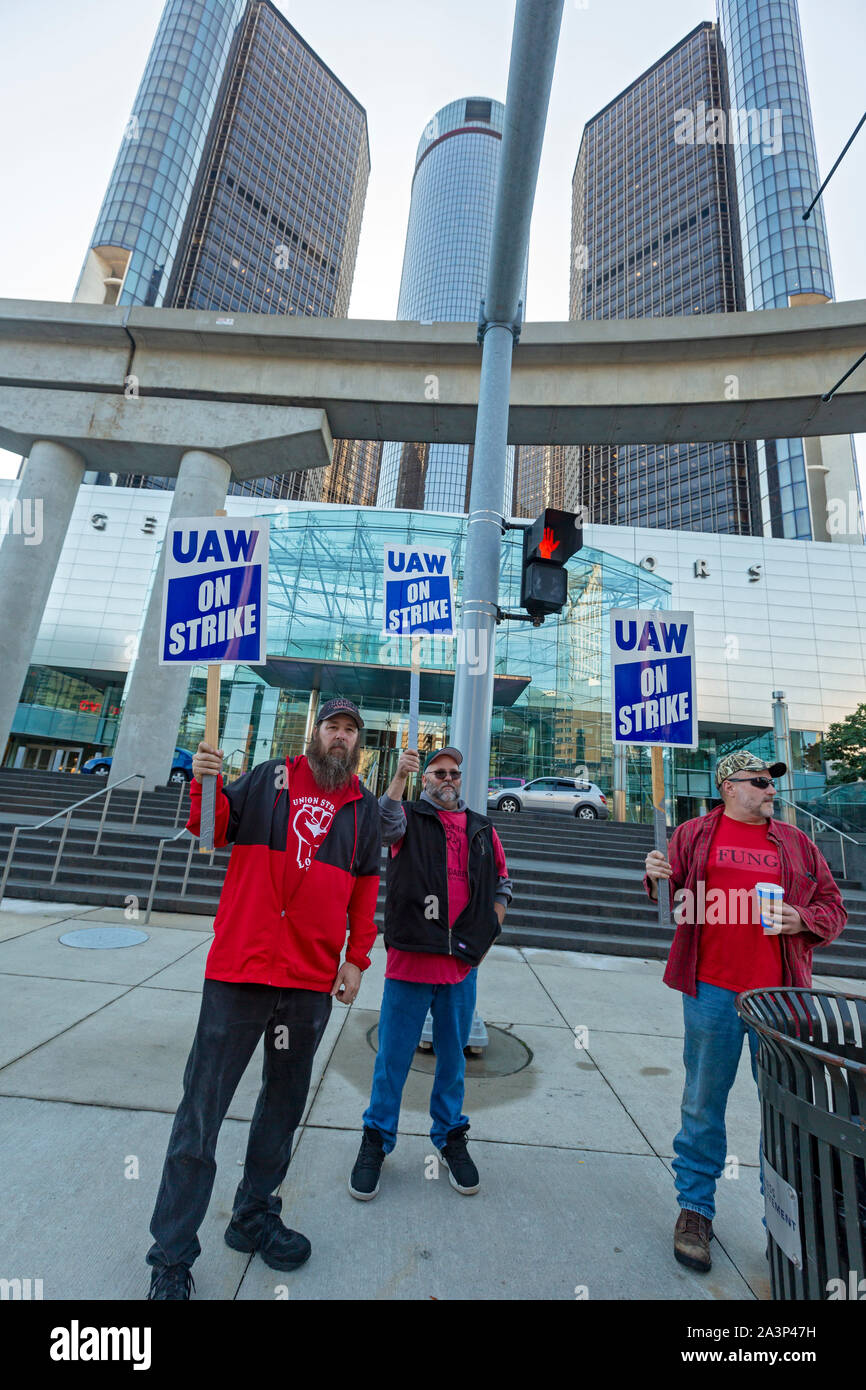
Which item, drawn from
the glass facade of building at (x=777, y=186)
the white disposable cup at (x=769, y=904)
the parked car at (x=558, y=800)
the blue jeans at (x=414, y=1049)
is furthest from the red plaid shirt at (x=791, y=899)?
the glass facade of building at (x=777, y=186)

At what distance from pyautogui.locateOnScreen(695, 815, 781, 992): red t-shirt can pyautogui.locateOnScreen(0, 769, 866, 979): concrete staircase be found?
5.83 metres

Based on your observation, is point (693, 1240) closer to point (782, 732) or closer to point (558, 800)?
point (558, 800)

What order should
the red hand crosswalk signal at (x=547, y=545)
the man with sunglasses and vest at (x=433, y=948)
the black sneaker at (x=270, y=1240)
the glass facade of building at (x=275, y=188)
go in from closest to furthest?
the black sneaker at (x=270, y=1240) → the man with sunglasses and vest at (x=433, y=948) → the red hand crosswalk signal at (x=547, y=545) → the glass facade of building at (x=275, y=188)

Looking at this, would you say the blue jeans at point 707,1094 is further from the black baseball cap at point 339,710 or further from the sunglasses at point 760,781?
the black baseball cap at point 339,710

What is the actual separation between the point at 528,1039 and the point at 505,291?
6.31m

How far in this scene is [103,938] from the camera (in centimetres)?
664

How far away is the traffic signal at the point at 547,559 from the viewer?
4844 mm

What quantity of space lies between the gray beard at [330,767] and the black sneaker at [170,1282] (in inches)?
67.3

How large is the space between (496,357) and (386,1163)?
603 cm

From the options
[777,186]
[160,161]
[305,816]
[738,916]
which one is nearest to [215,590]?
[305,816]

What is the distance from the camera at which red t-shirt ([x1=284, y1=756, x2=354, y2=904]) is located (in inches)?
98.8

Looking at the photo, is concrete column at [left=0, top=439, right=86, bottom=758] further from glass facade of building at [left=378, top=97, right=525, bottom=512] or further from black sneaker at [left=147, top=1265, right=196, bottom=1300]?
glass facade of building at [left=378, top=97, right=525, bottom=512]
